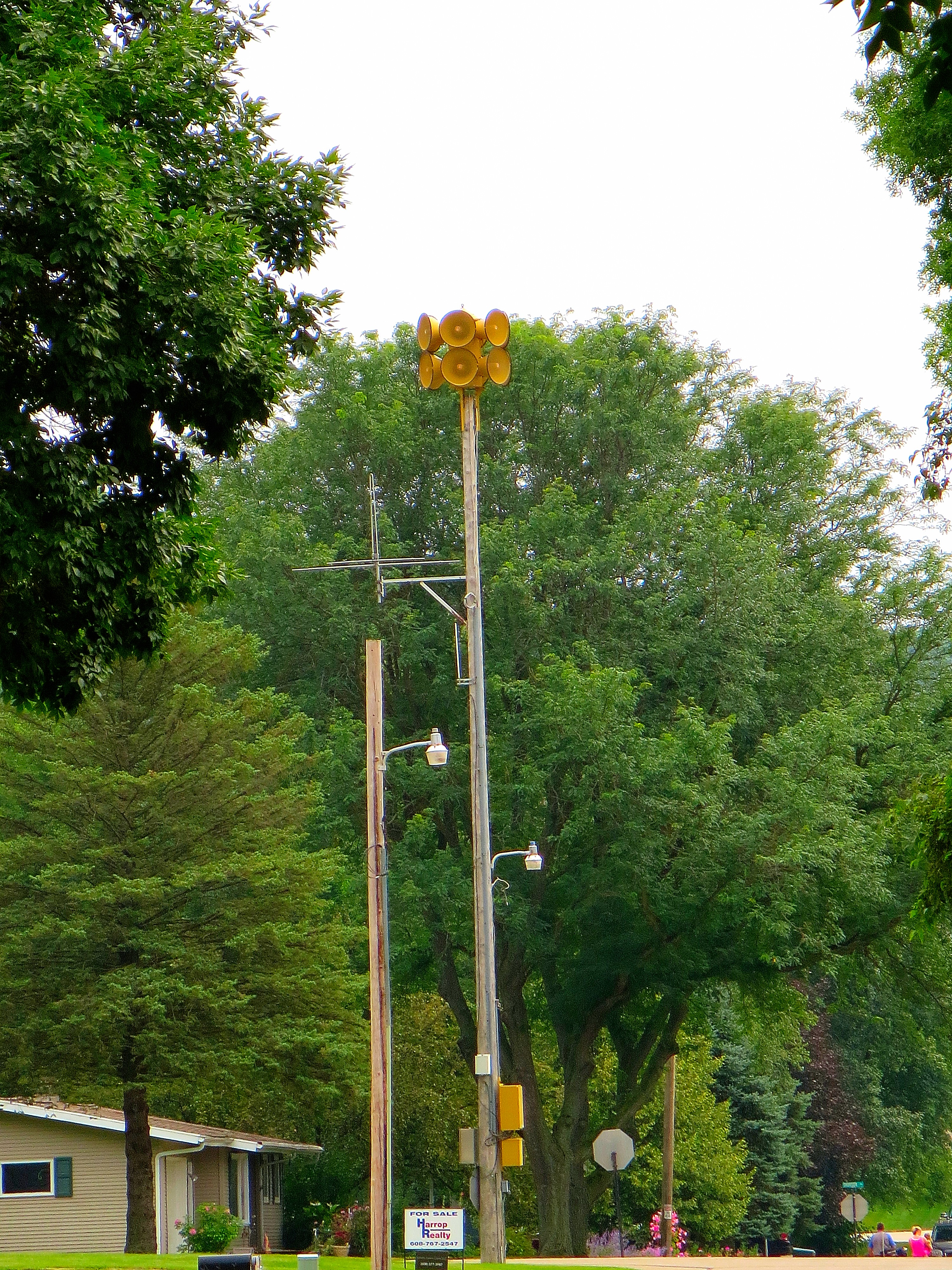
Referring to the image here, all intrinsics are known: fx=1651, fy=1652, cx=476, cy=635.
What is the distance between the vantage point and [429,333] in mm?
22188

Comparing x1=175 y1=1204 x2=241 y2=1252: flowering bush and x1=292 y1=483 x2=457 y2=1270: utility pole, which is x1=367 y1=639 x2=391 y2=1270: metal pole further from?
x1=175 y1=1204 x2=241 y2=1252: flowering bush

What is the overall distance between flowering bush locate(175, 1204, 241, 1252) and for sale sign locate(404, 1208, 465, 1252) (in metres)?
9.44

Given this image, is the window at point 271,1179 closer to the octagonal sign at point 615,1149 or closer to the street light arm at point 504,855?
the street light arm at point 504,855

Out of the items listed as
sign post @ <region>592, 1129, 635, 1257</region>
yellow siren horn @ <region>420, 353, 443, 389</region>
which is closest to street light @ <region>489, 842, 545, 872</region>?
sign post @ <region>592, 1129, 635, 1257</region>

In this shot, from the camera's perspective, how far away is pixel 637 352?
3616cm

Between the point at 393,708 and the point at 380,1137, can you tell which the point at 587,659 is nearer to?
the point at 393,708

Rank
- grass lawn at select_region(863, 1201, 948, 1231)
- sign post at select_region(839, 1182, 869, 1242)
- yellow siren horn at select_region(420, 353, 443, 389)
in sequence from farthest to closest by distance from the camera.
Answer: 1. grass lawn at select_region(863, 1201, 948, 1231)
2. sign post at select_region(839, 1182, 869, 1242)
3. yellow siren horn at select_region(420, 353, 443, 389)

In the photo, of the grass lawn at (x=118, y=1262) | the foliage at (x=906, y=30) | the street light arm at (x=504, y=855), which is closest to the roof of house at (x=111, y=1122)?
the grass lawn at (x=118, y=1262)

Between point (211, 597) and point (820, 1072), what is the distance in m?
54.4

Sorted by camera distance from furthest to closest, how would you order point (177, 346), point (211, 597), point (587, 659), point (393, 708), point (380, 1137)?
point (393, 708)
point (587, 659)
point (380, 1137)
point (211, 597)
point (177, 346)

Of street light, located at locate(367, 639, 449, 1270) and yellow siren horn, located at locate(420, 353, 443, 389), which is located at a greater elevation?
yellow siren horn, located at locate(420, 353, 443, 389)

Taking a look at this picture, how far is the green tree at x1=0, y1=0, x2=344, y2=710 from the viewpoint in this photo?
9500 mm

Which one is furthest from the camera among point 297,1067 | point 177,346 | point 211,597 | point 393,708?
point 393,708

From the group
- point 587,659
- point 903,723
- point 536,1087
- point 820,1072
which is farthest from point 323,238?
point 820,1072
